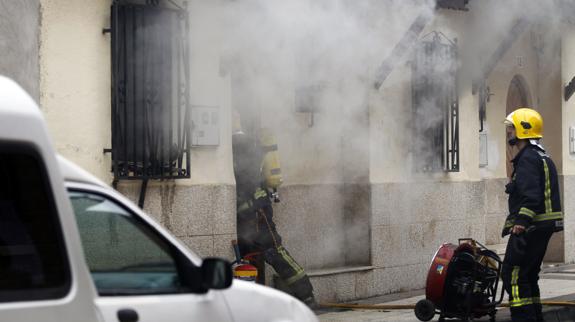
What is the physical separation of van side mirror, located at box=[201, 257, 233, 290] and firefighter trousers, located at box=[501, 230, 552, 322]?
5345 millimetres

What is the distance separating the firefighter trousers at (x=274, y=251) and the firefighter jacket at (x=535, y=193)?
2.04 metres

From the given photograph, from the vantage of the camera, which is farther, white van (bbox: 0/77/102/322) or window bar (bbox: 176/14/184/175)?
window bar (bbox: 176/14/184/175)

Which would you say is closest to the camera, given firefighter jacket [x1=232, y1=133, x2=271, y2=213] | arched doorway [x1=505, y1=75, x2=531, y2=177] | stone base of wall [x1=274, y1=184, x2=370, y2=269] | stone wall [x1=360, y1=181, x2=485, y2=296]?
firefighter jacket [x1=232, y1=133, x2=271, y2=213]

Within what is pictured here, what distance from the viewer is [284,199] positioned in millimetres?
11844

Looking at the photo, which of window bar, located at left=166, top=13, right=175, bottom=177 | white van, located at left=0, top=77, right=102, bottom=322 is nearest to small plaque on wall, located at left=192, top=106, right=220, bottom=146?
window bar, located at left=166, top=13, right=175, bottom=177

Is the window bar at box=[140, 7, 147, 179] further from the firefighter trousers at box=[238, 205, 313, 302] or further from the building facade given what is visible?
the firefighter trousers at box=[238, 205, 313, 302]

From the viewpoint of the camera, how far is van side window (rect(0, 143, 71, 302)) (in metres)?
3.76

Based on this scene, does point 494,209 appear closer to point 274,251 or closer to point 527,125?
point 274,251

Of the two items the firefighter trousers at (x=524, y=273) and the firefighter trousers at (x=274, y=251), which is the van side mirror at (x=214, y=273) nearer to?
the firefighter trousers at (x=524, y=273)

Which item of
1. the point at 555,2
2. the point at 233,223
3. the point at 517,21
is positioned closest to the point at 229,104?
the point at 233,223

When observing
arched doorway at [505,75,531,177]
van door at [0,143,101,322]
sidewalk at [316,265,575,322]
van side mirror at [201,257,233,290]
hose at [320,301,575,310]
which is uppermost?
arched doorway at [505,75,531,177]

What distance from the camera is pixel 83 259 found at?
3922 mm

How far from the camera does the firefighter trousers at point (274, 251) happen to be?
10711mm

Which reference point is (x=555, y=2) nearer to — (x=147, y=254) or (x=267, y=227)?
(x=267, y=227)
